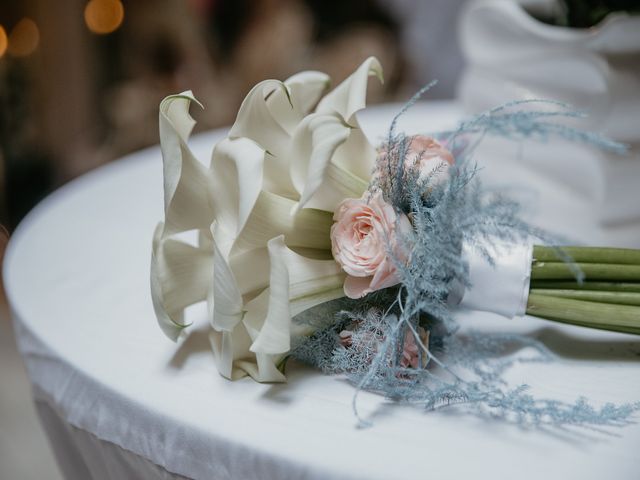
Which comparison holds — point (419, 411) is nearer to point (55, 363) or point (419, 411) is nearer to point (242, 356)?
point (242, 356)

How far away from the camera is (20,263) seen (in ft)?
2.56

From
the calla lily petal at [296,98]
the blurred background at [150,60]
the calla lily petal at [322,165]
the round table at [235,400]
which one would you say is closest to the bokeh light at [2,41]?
the blurred background at [150,60]

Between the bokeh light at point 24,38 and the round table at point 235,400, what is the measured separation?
1.67 m

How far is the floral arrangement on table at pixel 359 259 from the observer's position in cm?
49

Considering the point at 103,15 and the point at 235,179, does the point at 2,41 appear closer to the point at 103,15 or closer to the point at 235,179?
the point at 103,15

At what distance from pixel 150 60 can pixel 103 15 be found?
0.71ft

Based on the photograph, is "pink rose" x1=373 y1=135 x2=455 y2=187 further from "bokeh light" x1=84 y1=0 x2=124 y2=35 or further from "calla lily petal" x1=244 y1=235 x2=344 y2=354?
"bokeh light" x1=84 y1=0 x2=124 y2=35

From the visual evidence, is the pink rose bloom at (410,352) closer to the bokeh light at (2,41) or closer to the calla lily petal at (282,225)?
the calla lily petal at (282,225)

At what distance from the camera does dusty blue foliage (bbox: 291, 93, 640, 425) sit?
18.9 inches

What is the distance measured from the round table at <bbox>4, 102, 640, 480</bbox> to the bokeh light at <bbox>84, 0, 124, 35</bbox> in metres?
1.83

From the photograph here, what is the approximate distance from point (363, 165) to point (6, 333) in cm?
162

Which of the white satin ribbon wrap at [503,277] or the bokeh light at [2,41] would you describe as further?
the bokeh light at [2,41]

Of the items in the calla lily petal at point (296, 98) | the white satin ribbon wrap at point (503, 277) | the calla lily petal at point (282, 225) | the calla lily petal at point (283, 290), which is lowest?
the white satin ribbon wrap at point (503, 277)

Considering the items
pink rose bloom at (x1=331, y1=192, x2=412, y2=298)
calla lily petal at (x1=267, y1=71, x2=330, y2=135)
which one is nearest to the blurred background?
calla lily petal at (x1=267, y1=71, x2=330, y2=135)
